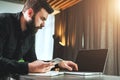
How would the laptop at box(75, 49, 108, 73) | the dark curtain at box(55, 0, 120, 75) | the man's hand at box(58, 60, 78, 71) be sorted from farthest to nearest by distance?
the dark curtain at box(55, 0, 120, 75) → the laptop at box(75, 49, 108, 73) → the man's hand at box(58, 60, 78, 71)

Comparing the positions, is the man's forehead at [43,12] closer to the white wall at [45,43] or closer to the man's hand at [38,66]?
the man's hand at [38,66]

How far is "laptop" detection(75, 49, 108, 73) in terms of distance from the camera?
169cm

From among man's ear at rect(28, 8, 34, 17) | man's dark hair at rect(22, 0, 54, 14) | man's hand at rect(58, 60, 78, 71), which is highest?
man's dark hair at rect(22, 0, 54, 14)

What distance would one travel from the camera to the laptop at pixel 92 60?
1.69m

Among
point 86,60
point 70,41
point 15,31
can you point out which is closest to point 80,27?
point 70,41

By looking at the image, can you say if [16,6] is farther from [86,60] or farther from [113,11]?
[86,60]

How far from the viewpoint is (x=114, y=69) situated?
16.0 ft

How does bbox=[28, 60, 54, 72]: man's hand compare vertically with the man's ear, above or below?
below

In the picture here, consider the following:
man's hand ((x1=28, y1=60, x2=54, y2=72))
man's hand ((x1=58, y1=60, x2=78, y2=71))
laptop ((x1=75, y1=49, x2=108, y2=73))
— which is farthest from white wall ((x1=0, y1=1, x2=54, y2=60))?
man's hand ((x1=28, y1=60, x2=54, y2=72))

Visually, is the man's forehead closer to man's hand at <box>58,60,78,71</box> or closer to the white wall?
man's hand at <box>58,60,78,71</box>

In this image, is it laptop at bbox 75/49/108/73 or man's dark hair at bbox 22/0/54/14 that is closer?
man's dark hair at bbox 22/0/54/14

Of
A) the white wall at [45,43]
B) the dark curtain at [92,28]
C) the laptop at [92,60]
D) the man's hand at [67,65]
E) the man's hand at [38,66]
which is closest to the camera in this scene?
the man's hand at [38,66]

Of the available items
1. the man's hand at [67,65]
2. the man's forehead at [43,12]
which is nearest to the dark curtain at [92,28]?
the man's hand at [67,65]

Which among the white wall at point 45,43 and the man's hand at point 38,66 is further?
the white wall at point 45,43
